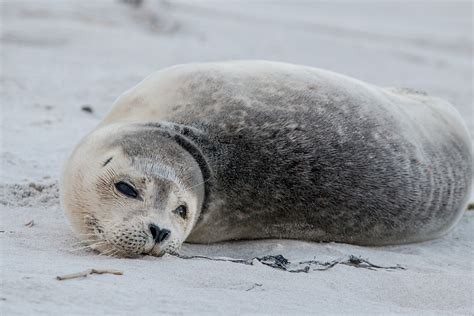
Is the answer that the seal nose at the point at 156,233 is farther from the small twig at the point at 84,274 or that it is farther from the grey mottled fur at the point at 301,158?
the grey mottled fur at the point at 301,158

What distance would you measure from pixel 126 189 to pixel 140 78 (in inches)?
201

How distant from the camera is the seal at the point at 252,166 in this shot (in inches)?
156

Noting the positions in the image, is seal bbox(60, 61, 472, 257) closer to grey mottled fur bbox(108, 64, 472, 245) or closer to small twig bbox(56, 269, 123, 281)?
grey mottled fur bbox(108, 64, 472, 245)

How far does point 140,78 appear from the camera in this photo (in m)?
8.92

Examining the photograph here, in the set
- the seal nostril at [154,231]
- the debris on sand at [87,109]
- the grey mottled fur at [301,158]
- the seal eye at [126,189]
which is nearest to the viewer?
the seal nostril at [154,231]

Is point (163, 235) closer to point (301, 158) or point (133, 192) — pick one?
point (133, 192)

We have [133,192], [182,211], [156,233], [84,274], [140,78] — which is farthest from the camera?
[140,78]

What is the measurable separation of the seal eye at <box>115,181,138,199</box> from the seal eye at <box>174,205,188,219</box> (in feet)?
0.65

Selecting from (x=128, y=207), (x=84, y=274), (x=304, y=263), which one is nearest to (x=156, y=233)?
(x=128, y=207)

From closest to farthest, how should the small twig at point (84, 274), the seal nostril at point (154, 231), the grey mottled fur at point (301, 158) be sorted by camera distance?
the small twig at point (84, 274) < the seal nostril at point (154, 231) < the grey mottled fur at point (301, 158)

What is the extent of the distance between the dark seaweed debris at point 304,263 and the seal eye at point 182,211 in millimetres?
197

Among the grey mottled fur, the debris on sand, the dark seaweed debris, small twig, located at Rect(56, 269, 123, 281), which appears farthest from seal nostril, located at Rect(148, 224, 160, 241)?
the debris on sand

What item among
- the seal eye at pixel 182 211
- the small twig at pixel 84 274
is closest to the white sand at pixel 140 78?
the small twig at pixel 84 274

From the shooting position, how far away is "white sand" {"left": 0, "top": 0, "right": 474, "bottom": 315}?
10.4 feet
